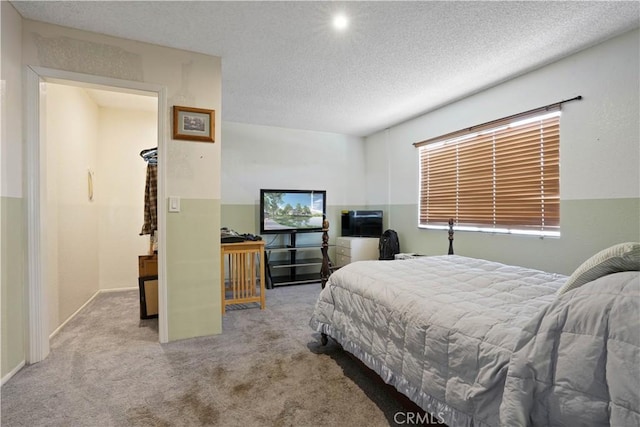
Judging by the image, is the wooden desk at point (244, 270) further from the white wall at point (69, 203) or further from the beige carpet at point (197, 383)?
the white wall at point (69, 203)

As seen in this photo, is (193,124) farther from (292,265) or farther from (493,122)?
(493,122)

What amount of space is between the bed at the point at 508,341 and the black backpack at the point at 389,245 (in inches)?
96.0

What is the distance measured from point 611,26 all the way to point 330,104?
2.60m

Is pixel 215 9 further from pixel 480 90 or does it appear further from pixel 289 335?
pixel 480 90

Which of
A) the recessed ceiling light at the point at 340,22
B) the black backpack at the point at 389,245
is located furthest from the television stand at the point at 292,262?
the recessed ceiling light at the point at 340,22

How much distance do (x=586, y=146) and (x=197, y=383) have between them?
348 centimetres

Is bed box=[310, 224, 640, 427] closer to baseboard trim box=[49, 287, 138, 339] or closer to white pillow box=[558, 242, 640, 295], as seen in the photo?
white pillow box=[558, 242, 640, 295]

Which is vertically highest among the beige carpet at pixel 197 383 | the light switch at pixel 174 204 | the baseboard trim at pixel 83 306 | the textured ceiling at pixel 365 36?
the textured ceiling at pixel 365 36

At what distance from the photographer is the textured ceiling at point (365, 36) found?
202cm

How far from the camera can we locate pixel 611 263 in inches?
40.4

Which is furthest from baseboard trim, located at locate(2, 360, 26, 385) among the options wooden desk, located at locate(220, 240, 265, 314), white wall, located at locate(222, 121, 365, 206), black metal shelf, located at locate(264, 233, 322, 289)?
white wall, located at locate(222, 121, 365, 206)

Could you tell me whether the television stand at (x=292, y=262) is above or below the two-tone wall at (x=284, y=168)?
below

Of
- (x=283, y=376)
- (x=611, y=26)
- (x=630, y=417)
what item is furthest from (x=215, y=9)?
(x=611, y=26)

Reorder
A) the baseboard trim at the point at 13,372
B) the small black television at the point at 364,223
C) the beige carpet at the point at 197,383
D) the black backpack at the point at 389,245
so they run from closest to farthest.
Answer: the beige carpet at the point at 197,383, the baseboard trim at the point at 13,372, the black backpack at the point at 389,245, the small black television at the point at 364,223
